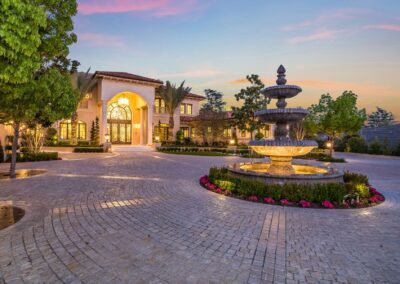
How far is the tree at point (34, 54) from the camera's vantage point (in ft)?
11.7

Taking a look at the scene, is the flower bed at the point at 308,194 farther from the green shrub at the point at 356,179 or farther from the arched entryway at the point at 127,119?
the arched entryway at the point at 127,119

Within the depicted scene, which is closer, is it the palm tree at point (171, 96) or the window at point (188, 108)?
the palm tree at point (171, 96)

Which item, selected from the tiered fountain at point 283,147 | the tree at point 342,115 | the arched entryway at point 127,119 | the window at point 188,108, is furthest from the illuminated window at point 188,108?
the tiered fountain at point 283,147

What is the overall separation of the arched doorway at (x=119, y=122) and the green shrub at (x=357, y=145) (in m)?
30.4

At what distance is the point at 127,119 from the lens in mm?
32094

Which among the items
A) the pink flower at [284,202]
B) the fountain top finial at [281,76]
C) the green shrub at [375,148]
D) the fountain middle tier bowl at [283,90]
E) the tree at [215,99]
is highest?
the tree at [215,99]

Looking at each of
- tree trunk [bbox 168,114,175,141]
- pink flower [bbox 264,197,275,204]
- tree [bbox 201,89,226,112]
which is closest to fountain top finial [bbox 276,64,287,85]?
pink flower [bbox 264,197,275,204]

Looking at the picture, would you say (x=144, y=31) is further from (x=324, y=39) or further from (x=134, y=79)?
(x=324, y=39)

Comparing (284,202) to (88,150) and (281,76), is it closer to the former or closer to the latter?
(281,76)

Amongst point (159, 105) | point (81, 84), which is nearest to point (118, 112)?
point (159, 105)

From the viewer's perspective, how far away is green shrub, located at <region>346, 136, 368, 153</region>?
2818 cm

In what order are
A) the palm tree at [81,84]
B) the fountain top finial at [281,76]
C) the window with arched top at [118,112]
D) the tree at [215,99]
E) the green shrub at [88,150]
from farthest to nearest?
1. the tree at [215,99]
2. the window with arched top at [118,112]
3. the palm tree at [81,84]
4. the green shrub at [88,150]
5. the fountain top finial at [281,76]

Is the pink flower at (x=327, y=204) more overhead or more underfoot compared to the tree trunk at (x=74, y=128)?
more underfoot

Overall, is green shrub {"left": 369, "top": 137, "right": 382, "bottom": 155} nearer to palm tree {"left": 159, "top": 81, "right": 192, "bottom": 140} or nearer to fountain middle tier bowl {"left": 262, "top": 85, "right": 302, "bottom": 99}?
fountain middle tier bowl {"left": 262, "top": 85, "right": 302, "bottom": 99}
